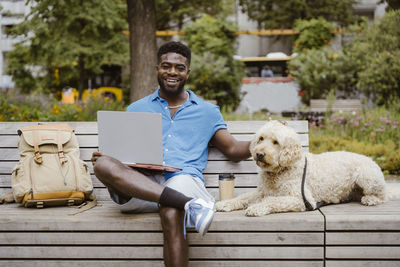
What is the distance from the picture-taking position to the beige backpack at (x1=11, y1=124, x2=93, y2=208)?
10.0 ft

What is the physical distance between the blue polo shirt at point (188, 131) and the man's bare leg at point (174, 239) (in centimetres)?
60

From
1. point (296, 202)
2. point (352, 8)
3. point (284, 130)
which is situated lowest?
point (296, 202)

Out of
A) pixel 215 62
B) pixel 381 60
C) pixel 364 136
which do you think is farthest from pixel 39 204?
pixel 215 62

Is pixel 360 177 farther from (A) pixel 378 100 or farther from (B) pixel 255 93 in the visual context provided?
(B) pixel 255 93

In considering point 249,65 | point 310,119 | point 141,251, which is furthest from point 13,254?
point 249,65

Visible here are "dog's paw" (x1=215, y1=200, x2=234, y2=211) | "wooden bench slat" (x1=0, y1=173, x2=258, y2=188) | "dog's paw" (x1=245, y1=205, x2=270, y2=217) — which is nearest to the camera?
"dog's paw" (x1=245, y1=205, x2=270, y2=217)

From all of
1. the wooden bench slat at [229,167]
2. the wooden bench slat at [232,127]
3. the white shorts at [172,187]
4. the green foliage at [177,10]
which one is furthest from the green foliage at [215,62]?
the white shorts at [172,187]

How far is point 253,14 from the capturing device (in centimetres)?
2055

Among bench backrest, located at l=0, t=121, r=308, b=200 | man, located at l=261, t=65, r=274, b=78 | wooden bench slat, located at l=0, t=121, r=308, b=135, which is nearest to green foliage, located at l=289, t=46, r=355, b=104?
man, located at l=261, t=65, r=274, b=78

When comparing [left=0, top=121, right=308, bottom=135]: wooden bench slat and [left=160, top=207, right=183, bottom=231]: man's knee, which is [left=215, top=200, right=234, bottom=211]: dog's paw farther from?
[left=0, top=121, right=308, bottom=135]: wooden bench slat

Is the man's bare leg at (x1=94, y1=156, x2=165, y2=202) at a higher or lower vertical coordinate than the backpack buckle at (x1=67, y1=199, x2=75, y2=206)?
higher

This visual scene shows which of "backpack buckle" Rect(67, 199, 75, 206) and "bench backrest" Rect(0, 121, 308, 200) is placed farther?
"bench backrest" Rect(0, 121, 308, 200)

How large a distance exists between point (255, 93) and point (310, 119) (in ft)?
17.5

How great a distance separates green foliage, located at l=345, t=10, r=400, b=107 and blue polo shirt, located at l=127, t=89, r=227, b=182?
24.7ft
